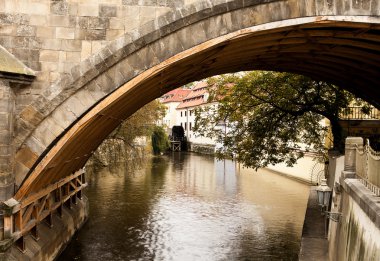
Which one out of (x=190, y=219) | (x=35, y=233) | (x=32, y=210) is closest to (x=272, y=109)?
(x=190, y=219)

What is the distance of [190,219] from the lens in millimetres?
20875

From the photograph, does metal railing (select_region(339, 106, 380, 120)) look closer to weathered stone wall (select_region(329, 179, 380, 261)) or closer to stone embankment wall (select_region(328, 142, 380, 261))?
stone embankment wall (select_region(328, 142, 380, 261))

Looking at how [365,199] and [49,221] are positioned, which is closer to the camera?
[365,199]

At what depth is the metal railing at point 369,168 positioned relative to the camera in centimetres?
714

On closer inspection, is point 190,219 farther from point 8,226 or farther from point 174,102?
point 174,102

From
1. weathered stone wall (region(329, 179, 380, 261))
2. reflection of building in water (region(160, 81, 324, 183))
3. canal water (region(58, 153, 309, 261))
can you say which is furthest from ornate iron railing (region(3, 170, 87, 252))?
reflection of building in water (region(160, 81, 324, 183))

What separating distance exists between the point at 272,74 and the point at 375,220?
1543 centimetres

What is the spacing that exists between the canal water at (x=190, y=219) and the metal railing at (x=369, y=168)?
685cm

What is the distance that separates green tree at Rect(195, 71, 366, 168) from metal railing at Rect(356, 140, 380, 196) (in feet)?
34.5

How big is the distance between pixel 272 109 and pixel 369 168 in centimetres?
1336

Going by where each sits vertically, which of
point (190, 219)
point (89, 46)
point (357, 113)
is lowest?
point (190, 219)

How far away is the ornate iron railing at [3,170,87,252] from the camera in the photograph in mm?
9172

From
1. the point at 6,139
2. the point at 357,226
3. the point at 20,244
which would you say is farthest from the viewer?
the point at 20,244

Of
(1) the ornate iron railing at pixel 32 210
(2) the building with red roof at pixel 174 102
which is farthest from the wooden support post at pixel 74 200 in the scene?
(2) the building with red roof at pixel 174 102
